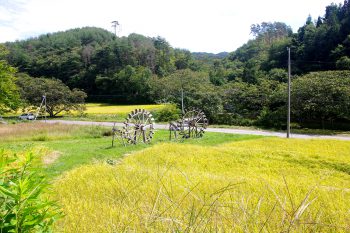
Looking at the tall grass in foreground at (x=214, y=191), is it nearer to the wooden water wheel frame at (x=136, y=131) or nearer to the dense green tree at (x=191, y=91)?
the wooden water wheel frame at (x=136, y=131)

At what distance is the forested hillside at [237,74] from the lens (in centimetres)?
2859

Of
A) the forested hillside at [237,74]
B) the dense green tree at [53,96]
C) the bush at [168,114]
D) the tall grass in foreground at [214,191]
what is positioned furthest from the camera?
the dense green tree at [53,96]

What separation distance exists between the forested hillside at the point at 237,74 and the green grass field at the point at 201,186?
10.9 meters

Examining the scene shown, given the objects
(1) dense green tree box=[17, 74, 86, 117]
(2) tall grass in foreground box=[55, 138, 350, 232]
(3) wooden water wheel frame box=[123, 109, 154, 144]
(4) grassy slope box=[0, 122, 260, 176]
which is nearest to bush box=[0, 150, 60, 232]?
(2) tall grass in foreground box=[55, 138, 350, 232]

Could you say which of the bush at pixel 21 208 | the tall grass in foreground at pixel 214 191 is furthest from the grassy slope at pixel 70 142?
the bush at pixel 21 208

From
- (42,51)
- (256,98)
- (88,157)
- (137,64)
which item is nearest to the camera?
(88,157)

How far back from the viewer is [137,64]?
65250 mm

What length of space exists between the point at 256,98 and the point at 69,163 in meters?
26.1

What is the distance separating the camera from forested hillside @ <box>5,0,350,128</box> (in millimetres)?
28594

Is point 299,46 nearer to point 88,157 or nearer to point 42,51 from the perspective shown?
point 88,157

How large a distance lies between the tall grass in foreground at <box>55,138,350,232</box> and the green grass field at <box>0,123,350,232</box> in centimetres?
2

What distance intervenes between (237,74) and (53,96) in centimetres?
2583

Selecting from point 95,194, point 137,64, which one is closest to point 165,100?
point 137,64

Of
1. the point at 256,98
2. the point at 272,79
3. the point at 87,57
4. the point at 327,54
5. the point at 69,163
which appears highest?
the point at 87,57
